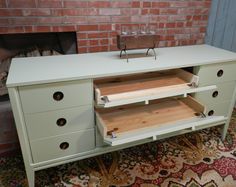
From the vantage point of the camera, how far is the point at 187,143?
1.76 meters

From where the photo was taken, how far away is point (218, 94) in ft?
5.18

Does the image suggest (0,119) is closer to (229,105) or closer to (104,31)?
(104,31)

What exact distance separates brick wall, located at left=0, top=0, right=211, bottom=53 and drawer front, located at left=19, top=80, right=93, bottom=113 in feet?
1.98

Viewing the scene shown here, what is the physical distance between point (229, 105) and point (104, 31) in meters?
1.14

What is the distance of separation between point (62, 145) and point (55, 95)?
0.33 meters

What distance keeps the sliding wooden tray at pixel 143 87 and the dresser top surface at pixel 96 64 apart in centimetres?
12

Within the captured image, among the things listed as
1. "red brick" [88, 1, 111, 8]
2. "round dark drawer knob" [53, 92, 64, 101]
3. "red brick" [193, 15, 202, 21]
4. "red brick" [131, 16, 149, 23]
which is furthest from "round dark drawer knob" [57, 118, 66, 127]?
"red brick" [193, 15, 202, 21]

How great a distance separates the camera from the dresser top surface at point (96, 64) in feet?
3.61

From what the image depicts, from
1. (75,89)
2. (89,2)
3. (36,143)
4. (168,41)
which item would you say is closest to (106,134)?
(75,89)

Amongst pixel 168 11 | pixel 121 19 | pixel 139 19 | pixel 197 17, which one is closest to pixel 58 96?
pixel 121 19

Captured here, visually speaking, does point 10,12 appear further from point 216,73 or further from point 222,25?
point 222,25

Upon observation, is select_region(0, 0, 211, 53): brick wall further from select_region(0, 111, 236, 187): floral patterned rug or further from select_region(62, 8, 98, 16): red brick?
select_region(0, 111, 236, 187): floral patterned rug

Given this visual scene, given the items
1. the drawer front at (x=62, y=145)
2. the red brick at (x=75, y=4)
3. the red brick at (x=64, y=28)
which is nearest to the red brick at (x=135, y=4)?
the red brick at (x=75, y=4)

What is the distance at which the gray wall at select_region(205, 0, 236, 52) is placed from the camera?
1923 millimetres
